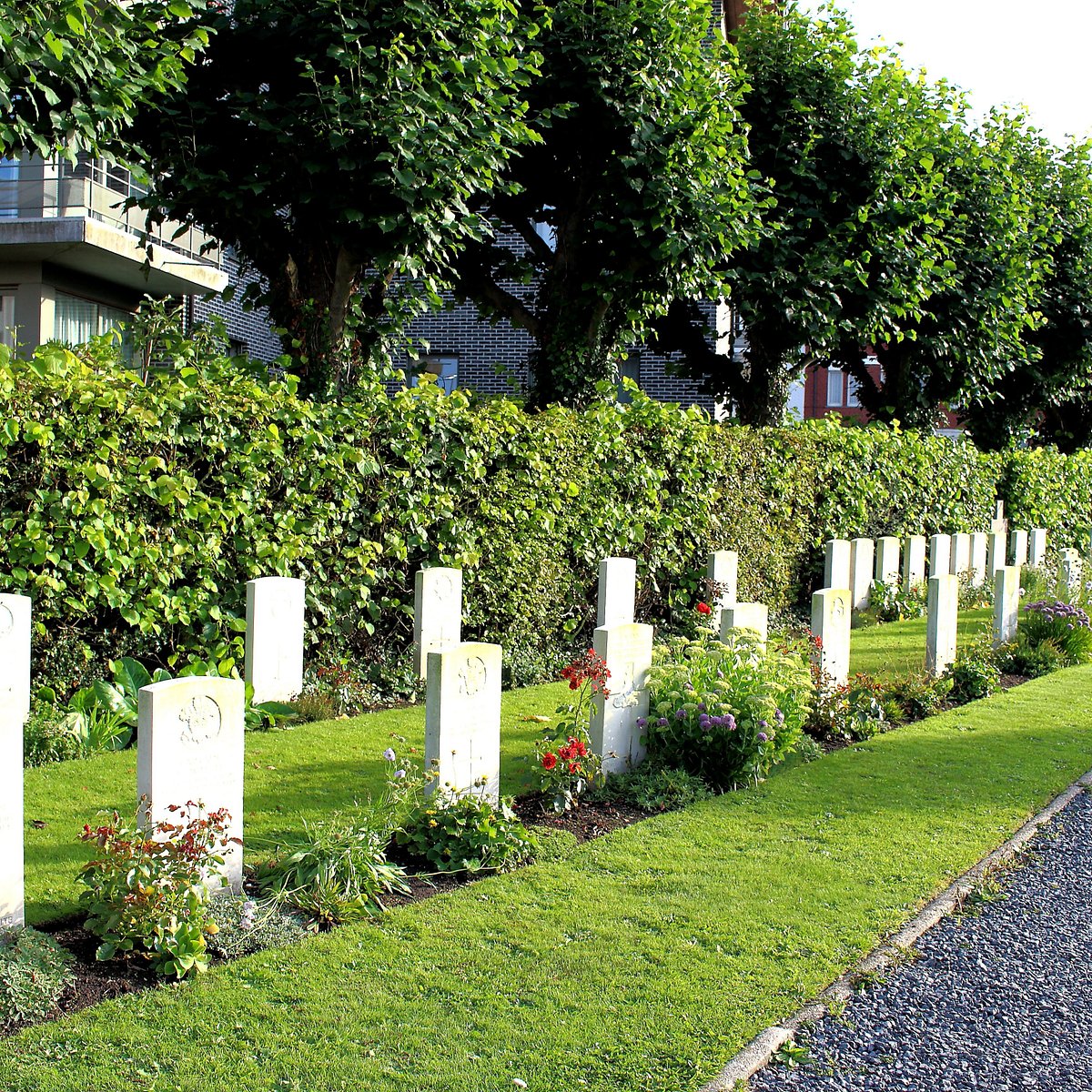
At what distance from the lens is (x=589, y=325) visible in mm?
13422

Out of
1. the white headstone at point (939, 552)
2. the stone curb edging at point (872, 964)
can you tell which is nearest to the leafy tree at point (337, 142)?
the stone curb edging at point (872, 964)

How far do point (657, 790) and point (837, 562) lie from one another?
7.97 m

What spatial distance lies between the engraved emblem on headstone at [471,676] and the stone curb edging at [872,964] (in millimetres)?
2237

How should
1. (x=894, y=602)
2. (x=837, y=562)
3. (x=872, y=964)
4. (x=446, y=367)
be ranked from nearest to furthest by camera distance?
(x=872, y=964), (x=837, y=562), (x=894, y=602), (x=446, y=367)

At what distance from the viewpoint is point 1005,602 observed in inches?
470

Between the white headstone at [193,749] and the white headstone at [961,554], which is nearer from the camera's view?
the white headstone at [193,749]

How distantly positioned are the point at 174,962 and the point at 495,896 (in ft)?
4.63

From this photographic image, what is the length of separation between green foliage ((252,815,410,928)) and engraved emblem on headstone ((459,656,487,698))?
0.91 meters

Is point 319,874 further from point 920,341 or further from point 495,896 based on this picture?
point 920,341

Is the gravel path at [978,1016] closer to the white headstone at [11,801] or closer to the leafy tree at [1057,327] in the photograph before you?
the white headstone at [11,801]

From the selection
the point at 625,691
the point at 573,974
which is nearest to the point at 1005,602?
the point at 625,691

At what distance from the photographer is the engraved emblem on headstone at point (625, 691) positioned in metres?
6.66

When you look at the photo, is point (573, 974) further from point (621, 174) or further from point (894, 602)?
point (894, 602)

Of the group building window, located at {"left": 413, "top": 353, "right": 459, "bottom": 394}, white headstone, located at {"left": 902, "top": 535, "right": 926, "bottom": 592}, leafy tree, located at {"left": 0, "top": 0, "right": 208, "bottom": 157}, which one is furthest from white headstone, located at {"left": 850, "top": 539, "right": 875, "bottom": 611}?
building window, located at {"left": 413, "top": 353, "right": 459, "bottom": 394}
